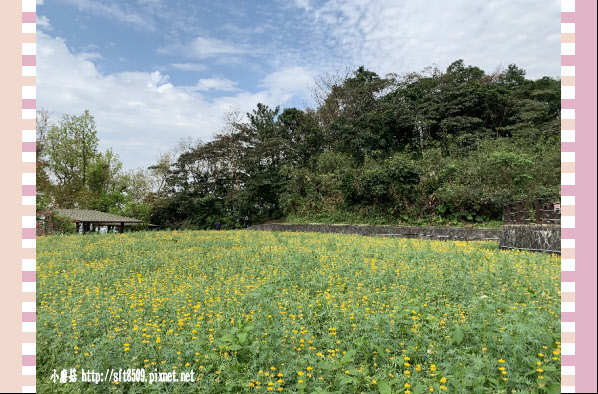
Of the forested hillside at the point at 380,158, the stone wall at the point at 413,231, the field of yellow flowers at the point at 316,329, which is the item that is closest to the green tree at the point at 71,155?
the forested hillside at the point at 380,158

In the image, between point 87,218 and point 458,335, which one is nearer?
point 458,335

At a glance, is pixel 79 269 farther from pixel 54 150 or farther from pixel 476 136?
pixel 54 150

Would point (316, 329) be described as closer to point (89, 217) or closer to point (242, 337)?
point (242, 337)

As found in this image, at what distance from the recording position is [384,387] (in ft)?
9.70

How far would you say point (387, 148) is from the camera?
27250 millimetres

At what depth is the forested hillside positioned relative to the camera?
17.8 meters

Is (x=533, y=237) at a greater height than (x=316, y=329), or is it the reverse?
(x=533, y=237)

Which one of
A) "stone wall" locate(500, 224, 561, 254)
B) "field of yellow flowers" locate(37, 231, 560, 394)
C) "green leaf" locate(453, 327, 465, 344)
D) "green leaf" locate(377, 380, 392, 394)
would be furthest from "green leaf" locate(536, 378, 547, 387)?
"stone wall" locate(500, 224, 561, 254)

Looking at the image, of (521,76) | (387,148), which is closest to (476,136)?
(387,148)

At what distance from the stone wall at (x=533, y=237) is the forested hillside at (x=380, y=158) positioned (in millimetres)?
5797

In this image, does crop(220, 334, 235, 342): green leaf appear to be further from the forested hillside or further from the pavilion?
the pavilion

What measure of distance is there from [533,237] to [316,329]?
8.34 m

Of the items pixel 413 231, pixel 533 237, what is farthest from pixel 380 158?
pixel 533 237
